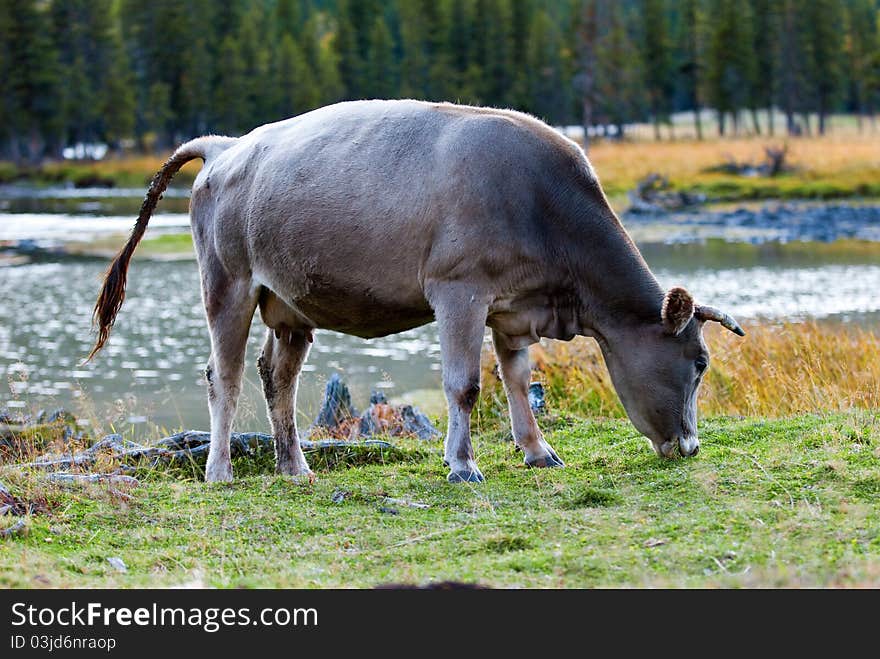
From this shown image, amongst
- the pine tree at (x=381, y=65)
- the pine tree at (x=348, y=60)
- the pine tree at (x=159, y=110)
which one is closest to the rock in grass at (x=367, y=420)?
the pine tree at (x=159, y=110)

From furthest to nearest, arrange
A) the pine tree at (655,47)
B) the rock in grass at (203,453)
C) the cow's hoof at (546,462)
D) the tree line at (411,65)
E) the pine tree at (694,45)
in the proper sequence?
1. the pine tree at (655,47)
2. the pine tree at (694,45)
3. the tree line at (411,65)
4. the rock in grass at (203,453)
5. the cow's hoof at (546,462)

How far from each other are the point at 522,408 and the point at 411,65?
306ft

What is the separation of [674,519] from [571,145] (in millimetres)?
2972

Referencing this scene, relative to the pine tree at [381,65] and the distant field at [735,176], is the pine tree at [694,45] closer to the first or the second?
the distant field at [735,176]

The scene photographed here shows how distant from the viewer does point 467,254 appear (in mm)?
7621

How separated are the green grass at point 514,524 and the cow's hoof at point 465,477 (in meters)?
0.10

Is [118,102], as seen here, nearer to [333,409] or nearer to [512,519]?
[333,409]

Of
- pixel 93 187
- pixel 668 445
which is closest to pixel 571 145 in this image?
pixel 668 445

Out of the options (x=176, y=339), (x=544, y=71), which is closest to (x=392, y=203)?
(x=176, y=339)

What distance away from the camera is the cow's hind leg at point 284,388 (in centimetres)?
890

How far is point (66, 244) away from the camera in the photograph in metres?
40.9

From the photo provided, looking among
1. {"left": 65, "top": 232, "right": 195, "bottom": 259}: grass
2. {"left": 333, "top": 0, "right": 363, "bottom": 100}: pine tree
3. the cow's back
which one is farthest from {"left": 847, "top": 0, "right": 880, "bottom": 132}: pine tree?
the cow's back

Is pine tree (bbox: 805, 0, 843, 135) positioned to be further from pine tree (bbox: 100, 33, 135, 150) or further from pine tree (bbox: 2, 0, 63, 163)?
pine tree (bbox: 2, 0, 63, 163)
